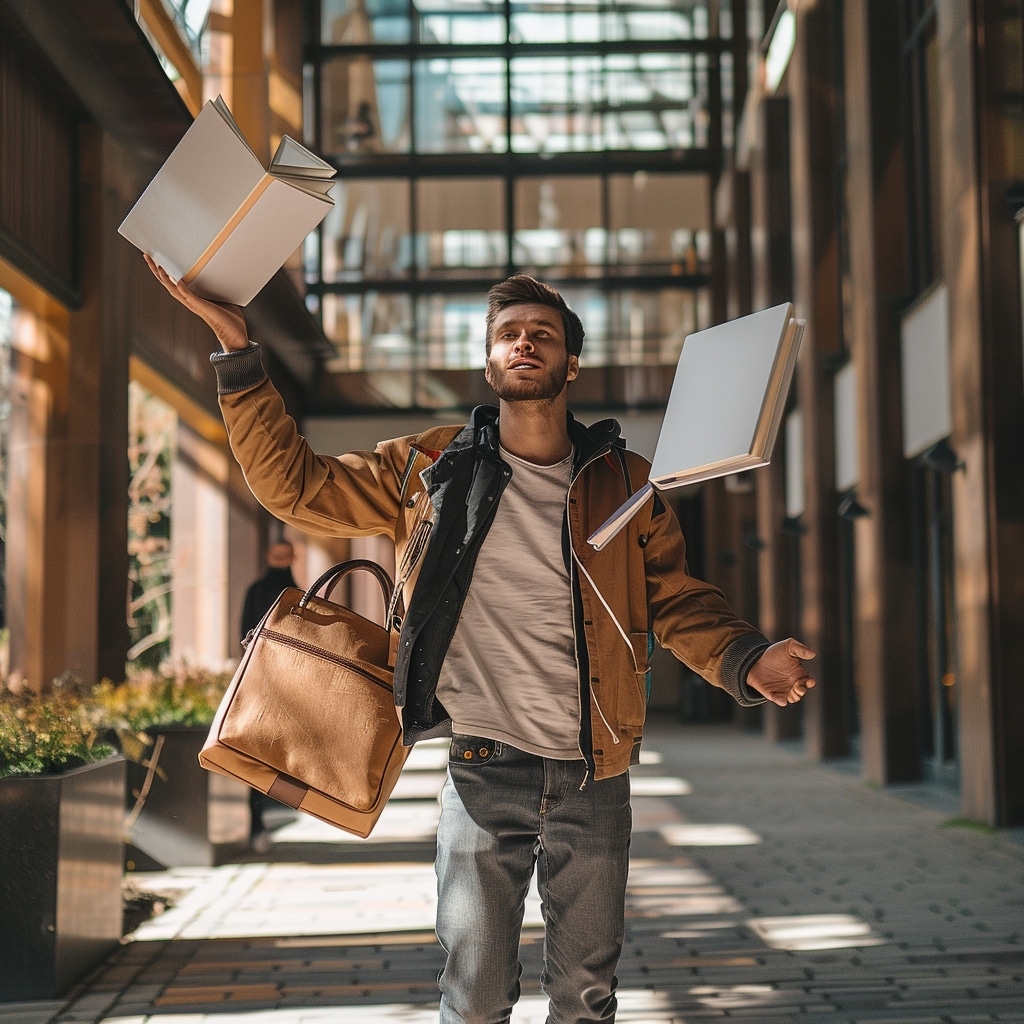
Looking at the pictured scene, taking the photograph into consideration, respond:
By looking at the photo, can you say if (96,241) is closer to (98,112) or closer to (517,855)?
(98,112)

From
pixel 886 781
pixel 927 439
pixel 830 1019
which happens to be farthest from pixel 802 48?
pixel 830 1019

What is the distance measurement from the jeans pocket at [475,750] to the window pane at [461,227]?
22007mm

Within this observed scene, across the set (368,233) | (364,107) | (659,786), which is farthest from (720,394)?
(364,107)

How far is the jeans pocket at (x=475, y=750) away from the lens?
2.93 meters

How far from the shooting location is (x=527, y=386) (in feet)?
9.95

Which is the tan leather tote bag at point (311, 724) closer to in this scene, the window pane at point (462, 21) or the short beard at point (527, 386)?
the short beard at point (527, 386)

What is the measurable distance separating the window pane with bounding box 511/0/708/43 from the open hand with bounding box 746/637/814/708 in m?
24.1

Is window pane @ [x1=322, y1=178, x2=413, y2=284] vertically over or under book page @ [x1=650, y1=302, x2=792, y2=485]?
over

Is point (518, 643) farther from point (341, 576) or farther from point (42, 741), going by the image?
point (42, 741)

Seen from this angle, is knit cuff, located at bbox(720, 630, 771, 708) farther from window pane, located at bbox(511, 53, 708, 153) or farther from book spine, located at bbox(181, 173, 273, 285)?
window pane, located at bbox(511, 53, 708, 153)

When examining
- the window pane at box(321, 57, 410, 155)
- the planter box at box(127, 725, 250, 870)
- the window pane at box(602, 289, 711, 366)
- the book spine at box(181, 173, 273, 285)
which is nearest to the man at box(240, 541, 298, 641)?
the planter box at box(127, 725, 250, 870)

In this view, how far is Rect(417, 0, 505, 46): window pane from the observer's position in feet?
82.3

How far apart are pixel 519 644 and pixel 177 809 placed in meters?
5.83

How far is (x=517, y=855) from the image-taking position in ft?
9.71
